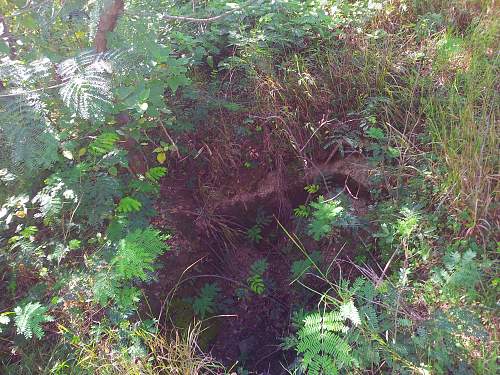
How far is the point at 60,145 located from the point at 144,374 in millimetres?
1270

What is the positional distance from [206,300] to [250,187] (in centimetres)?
87

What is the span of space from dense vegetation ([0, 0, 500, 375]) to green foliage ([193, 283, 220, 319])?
0.6 inches

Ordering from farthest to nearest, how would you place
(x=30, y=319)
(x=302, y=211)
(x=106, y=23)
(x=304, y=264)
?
(x=302, y=211) → (x=304, y=264) → (x=106, y=23) → (x=30, y=319)

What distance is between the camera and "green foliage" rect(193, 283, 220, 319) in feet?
9.04

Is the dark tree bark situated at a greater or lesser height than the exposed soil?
greater

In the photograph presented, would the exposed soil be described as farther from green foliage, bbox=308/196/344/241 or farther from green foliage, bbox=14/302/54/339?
green foliage, bbox=14/302/54/339

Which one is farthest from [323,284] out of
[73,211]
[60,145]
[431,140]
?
[60,145]

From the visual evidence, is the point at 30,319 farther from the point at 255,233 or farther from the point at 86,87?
the point at 255,233

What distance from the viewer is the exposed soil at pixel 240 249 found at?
2.70 metres

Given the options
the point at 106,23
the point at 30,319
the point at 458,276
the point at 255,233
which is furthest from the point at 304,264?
the point at 106,23

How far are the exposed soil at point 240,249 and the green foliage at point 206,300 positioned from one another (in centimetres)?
5

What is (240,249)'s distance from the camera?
317cm

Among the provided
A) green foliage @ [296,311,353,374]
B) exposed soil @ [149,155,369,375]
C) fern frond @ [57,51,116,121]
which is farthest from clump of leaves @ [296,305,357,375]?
fern frond @ [57,51,116,121]

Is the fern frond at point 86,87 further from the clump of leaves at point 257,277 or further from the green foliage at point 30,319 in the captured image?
the clump of leaves at point 257,277
